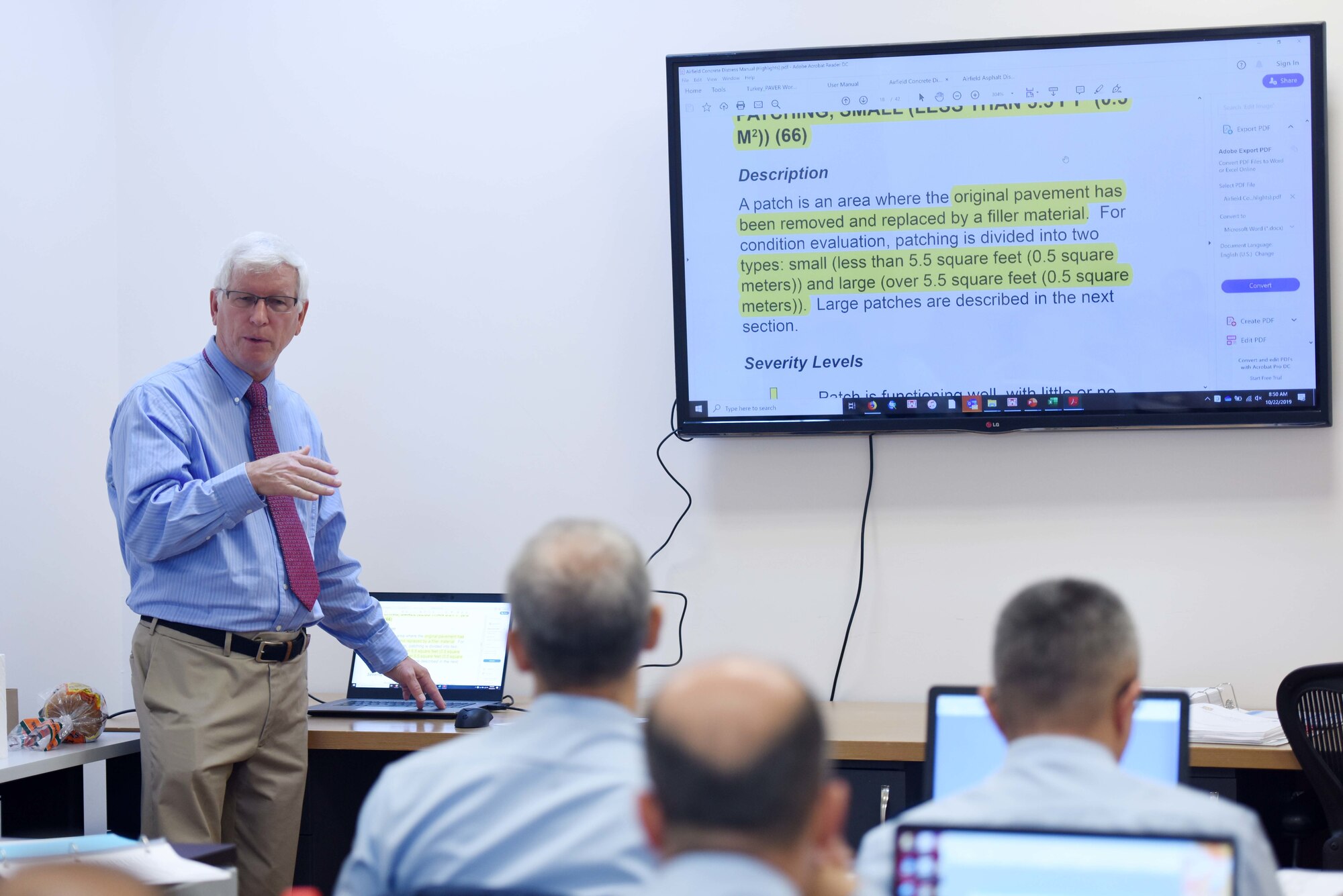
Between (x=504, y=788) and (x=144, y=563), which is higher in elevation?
(x=144, y=563)

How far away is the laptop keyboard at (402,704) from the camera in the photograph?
2.87 m

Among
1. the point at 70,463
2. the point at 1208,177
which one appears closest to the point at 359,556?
the point at 70,463

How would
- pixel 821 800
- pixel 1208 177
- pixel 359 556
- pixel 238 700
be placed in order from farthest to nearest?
pixel 359 556 < pixel 1208 177 < pixel 238 700 < pixel 821 800

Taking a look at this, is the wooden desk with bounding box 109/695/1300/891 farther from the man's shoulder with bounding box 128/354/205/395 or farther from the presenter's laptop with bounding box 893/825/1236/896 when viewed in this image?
the presenter's laptop with bounding box 893/825/1236/896

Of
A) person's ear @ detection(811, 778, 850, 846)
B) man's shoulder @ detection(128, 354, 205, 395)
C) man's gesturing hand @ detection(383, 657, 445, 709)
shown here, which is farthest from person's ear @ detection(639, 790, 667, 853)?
A: man's gesturing hand @ detection(383, 657, 445, 709)

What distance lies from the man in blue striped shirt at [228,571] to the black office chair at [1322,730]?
6.46 ft

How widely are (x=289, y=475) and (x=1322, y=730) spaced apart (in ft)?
6.82

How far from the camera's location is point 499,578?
3184 millimetres

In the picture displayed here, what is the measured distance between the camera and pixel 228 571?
2.42 metres

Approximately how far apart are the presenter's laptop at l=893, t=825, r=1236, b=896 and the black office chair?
4.74 feet

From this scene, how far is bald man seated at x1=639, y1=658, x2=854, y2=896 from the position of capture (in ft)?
2.74

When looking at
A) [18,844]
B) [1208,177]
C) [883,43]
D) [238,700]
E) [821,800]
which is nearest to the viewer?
[821,800]

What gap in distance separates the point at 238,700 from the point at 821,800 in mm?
1848

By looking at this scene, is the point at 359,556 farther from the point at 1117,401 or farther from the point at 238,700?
the point at 1117,401
